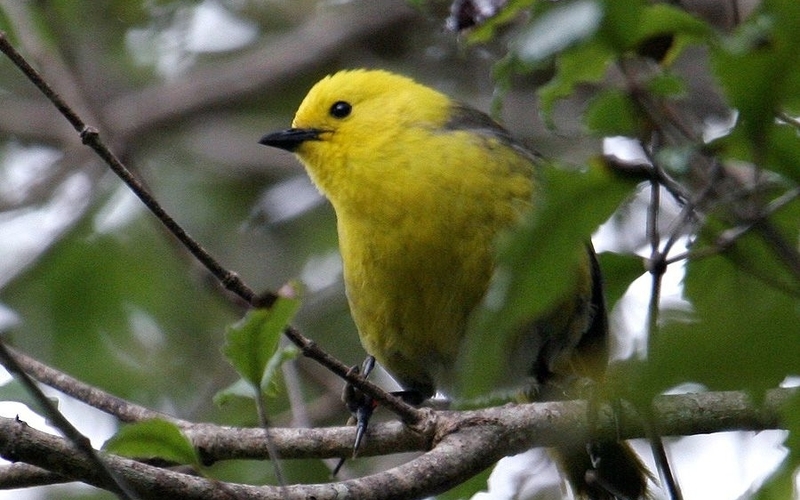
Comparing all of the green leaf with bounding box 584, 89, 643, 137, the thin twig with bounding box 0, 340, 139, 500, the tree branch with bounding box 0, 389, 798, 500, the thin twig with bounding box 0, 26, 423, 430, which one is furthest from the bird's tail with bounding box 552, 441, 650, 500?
the green leaf with bounding box 584, 89, 643, 137

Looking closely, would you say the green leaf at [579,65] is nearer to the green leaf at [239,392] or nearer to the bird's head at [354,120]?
the green leaf at [239,392]

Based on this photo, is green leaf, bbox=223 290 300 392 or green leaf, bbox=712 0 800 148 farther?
green leaf, bbox=223 290 300 392

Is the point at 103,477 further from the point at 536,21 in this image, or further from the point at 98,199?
the point at 98,199

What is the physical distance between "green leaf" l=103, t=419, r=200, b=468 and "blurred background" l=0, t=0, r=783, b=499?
3001 mm

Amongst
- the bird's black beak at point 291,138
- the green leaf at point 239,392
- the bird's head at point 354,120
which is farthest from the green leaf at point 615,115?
the bird's black beak at point 291,138

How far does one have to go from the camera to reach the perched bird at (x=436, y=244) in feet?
13.1

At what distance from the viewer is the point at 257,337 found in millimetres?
2334

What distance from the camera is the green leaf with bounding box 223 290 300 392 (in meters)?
2.28

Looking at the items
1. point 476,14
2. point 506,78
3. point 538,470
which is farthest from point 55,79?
point 506,78

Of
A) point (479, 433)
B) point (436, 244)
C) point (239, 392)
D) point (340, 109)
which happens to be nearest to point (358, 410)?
point (479, 433)

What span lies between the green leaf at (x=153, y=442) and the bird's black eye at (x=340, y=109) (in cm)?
258

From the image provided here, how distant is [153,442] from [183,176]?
5.58m

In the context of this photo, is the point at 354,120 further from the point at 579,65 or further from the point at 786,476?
the point at 786,476

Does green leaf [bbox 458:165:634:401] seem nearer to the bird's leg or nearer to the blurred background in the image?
the bird's leg
